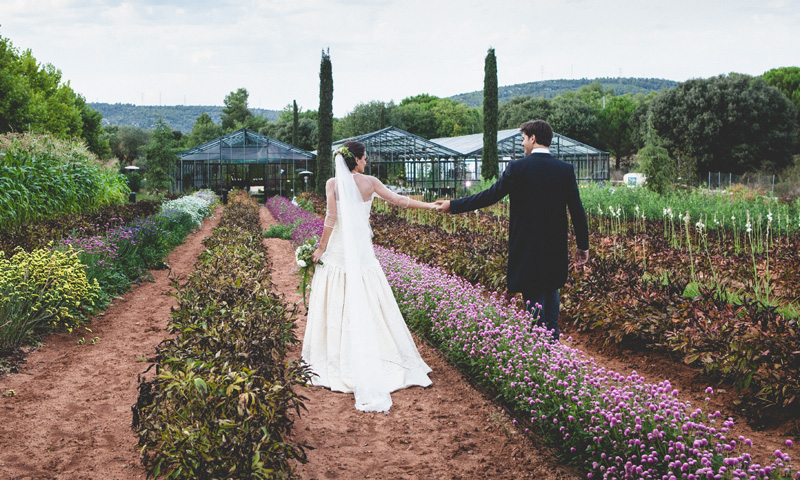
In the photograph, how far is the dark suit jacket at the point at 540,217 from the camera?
3854mm

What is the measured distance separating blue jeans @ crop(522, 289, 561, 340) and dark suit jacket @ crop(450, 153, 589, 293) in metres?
0.07

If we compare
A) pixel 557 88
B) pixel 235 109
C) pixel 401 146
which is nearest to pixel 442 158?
pixel 401 146

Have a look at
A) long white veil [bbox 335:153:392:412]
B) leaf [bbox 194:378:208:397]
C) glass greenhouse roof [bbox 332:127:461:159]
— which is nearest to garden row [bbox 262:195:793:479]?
long white veil [bbox 335:153:392:412]

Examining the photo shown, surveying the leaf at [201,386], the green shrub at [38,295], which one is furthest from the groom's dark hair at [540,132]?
the green shrub at [38,295]

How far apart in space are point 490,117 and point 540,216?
22.9m

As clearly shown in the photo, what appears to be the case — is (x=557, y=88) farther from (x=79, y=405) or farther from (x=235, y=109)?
(x=79, y=405)

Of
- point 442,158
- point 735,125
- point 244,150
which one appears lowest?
point 442,158

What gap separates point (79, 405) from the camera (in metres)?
3.70

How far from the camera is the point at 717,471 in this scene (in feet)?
7.06

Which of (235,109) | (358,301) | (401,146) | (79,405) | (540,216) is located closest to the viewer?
(79,405)

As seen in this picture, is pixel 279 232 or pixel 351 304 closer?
pixel 351 304

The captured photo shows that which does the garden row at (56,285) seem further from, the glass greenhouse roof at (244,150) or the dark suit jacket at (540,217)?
the glass greenhouse roof at (244,150)

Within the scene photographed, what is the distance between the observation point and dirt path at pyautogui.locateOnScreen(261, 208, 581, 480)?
9.52 ft

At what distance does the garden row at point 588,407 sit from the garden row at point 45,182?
763cm
